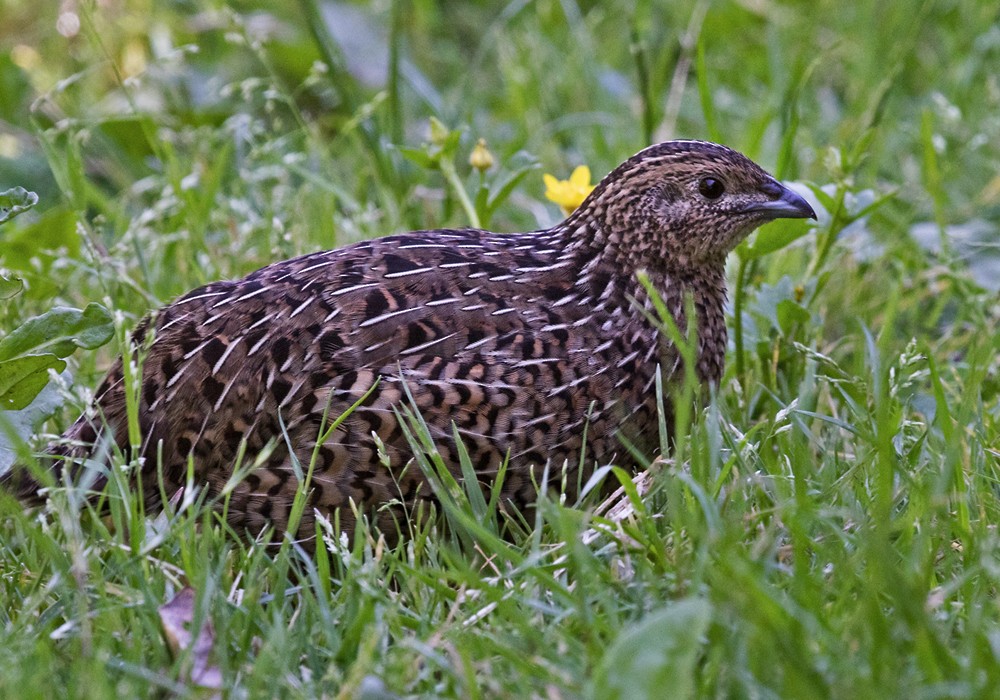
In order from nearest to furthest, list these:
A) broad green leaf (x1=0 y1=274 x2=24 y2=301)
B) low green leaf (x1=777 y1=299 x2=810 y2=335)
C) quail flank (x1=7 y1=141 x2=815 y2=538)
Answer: quail flank (x1=7 y1=141 x2=815 y2=538), broad green leaf (x1=0 y1=274 x2=24 y2=301), low green leaf (x1=777 y1=299 x2=810 y2=335)

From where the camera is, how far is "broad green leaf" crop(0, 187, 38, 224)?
3.56 m

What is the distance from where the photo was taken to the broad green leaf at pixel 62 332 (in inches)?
140

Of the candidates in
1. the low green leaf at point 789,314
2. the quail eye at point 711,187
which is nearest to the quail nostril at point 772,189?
the quail eye at point 711,187

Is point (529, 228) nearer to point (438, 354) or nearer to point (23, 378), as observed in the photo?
point (438, 354)

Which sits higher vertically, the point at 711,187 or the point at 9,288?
the point at 9,288

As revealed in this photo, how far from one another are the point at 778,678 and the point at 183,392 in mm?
1967

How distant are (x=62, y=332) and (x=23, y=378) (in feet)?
0.56

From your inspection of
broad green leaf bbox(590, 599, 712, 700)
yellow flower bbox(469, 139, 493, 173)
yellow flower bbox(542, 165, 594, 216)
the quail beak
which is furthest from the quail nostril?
broad green leaf bbox(590, 599, 712, 700)

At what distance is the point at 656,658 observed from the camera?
2.29 metres

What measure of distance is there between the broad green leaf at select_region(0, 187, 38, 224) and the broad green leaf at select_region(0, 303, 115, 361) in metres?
0.28

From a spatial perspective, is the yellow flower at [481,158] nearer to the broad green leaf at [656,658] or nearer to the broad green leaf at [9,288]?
the broad green leaf at [9,288]

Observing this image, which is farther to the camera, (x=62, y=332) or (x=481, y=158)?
(x=481, y=158)

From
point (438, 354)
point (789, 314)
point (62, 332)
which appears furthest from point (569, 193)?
point (62, 332)

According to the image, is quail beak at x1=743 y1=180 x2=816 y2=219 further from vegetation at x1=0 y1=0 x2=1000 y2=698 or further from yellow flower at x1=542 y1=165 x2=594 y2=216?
yellow flower at x1=542 y1=165 x2=594 y2=216
